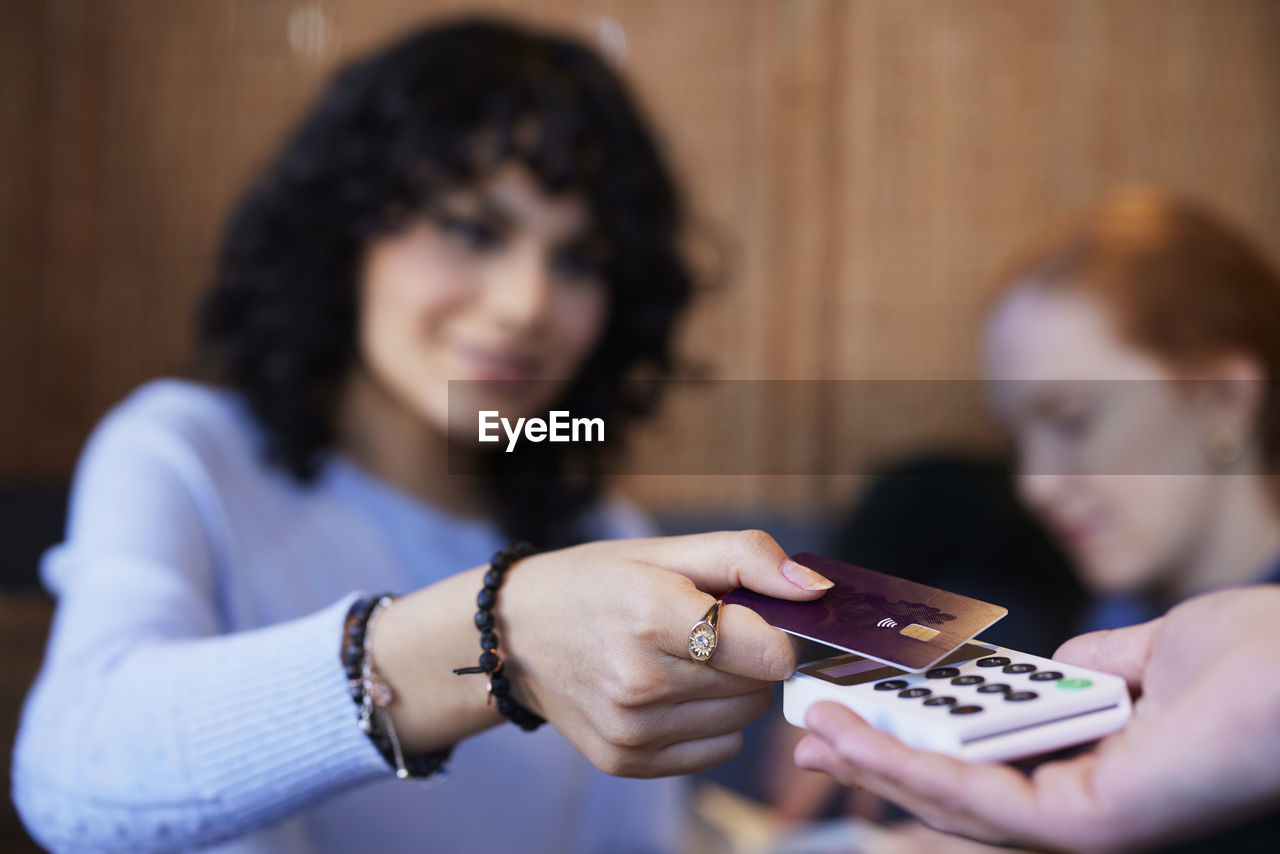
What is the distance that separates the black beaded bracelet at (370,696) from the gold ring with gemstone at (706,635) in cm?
17

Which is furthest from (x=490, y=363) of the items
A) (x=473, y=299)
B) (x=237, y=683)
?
(x=237, y=683)

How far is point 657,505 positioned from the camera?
1294mm

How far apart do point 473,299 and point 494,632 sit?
1.30ft

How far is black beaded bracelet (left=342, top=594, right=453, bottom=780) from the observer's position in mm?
413

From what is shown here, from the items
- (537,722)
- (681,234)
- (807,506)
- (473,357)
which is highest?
(681,234)

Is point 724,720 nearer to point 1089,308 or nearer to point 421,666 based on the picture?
point 421,666

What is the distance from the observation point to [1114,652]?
1.18 ft

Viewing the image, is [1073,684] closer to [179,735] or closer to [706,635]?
[706,635]

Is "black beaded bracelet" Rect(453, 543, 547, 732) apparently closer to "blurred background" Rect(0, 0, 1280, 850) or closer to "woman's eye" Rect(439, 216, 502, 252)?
→ "woman's eye" Rect(439, 216, 502, 252)

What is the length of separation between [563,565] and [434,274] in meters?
0.43

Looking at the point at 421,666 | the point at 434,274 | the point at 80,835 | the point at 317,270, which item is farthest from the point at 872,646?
the point at 317,270

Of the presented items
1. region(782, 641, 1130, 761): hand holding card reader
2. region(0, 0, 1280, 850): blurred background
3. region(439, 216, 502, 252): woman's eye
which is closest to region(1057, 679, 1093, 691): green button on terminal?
region(782, 641, 1130, 761): hand holding card reader

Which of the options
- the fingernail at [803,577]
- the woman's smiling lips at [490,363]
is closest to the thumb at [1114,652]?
the fingernail at [803,577]

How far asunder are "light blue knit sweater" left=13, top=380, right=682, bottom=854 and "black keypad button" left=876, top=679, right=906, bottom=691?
23 centimetres
